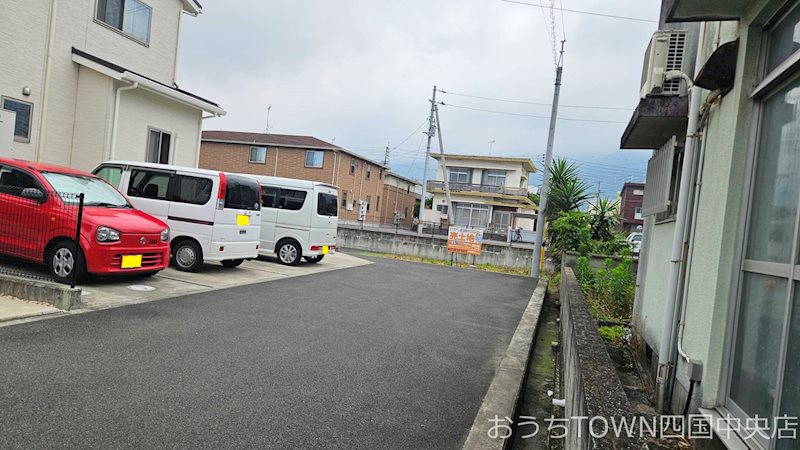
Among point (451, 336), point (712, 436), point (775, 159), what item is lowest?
point (451, 336)

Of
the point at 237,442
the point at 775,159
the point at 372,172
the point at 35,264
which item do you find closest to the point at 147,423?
the point at 237,442

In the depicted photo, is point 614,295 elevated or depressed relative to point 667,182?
depressed

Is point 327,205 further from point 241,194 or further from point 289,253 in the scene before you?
point 241,194

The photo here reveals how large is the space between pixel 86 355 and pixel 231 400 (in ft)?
5.46

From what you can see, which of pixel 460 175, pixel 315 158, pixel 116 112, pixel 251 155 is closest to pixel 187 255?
pixel 116 112

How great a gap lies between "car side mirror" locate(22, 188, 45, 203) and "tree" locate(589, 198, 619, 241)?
45.5ft

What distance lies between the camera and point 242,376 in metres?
4.39

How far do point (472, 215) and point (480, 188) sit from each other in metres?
2.37

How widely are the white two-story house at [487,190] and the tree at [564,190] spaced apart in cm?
2181

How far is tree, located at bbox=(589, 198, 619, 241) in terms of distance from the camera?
15297 mm

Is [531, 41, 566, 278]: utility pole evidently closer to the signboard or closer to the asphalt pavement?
the signboard

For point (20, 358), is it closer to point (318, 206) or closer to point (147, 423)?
point (147, 423)

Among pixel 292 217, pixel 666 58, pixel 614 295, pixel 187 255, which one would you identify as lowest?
pixel 187 255

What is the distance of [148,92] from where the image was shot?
12.3 meters
